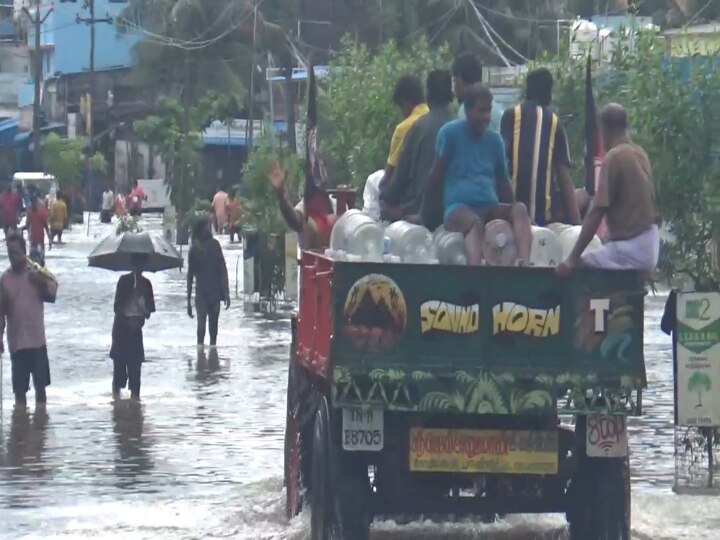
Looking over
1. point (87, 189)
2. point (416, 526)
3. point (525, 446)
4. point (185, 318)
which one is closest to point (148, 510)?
point (416, 526)

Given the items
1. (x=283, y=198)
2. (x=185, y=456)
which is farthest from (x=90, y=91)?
(x=283, y=198)

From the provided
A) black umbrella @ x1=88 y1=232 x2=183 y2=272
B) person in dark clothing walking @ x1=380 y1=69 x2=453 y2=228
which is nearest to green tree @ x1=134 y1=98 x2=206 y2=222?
black umbrella @ x1=88 y1=232 x2=183 y2=272

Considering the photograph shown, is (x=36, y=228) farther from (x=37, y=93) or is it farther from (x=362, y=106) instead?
(x=37, y=93)

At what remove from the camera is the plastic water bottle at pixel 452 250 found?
9102 mm

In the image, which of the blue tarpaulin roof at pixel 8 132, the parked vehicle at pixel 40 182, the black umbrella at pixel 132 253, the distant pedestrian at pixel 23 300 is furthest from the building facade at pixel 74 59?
the distant pedestrian at pixel 23 300

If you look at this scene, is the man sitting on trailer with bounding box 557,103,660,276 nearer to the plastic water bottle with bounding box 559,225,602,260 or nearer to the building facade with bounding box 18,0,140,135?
the plastic water bottle with bounding box 559,225,602,260

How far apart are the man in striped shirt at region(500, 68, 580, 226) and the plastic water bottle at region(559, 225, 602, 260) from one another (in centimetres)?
54

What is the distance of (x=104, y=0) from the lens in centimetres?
9462

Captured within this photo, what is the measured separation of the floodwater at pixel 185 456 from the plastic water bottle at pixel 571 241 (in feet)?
7.24

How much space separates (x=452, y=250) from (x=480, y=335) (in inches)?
19.9

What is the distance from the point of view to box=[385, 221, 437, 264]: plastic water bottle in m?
9.18

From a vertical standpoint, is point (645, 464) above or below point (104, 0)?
below

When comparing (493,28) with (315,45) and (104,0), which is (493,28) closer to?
(315,45)

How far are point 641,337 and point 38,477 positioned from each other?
18.8ft
